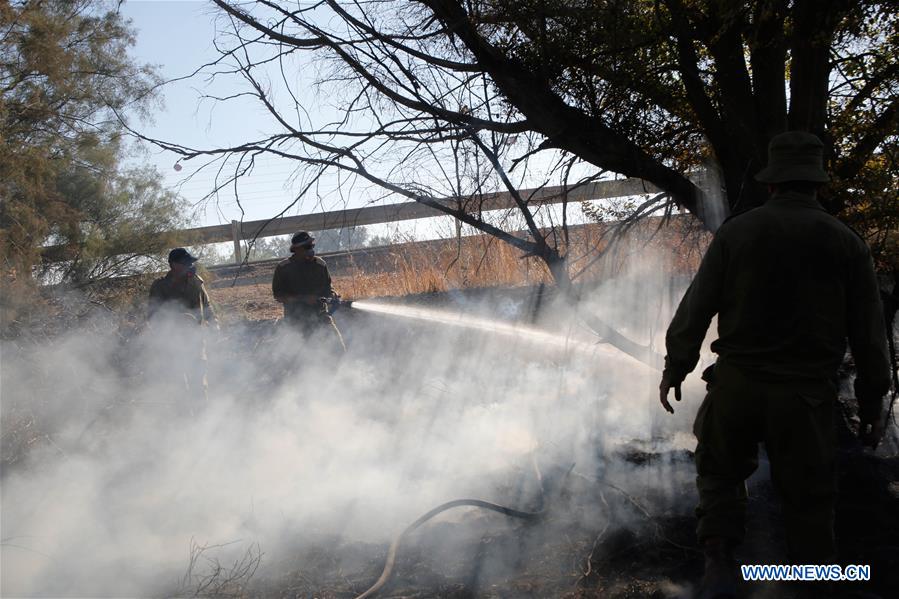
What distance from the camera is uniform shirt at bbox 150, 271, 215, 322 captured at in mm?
7660

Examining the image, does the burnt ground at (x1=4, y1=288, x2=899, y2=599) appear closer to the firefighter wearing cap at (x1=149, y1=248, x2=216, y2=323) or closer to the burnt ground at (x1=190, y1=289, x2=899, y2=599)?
the burnt ground at (x1=190, y1=289, x2=899, y2=599)

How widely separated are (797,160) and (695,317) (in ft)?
2.72

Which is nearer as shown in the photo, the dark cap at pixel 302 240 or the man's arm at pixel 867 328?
the man's arm at pixel 867 328

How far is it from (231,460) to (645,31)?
489cm

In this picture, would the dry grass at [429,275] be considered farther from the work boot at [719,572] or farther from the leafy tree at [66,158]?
the work boot at [719,572]

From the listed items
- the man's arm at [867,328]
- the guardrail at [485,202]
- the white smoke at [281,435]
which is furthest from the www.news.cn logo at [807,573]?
the guardrail at [485,202]

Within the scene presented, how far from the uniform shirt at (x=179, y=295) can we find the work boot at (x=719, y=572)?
625 centimetres

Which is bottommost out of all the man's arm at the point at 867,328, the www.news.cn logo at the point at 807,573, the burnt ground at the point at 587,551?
the burnt ground at the point at 587,551

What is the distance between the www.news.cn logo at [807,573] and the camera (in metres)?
2.93

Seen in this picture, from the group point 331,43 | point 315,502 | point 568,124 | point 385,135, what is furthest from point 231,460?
point 568,124

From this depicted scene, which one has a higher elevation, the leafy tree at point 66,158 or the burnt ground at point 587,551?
the leafy tree at point 66,158

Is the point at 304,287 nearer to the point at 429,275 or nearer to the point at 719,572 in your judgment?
the point at 429,275

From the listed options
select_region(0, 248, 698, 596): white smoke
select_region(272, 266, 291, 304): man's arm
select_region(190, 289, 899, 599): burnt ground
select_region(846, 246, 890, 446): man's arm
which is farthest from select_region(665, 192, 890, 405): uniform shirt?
select_region(272, 266, 291, 304): man's arm

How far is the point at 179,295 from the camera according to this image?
25.2 ft
